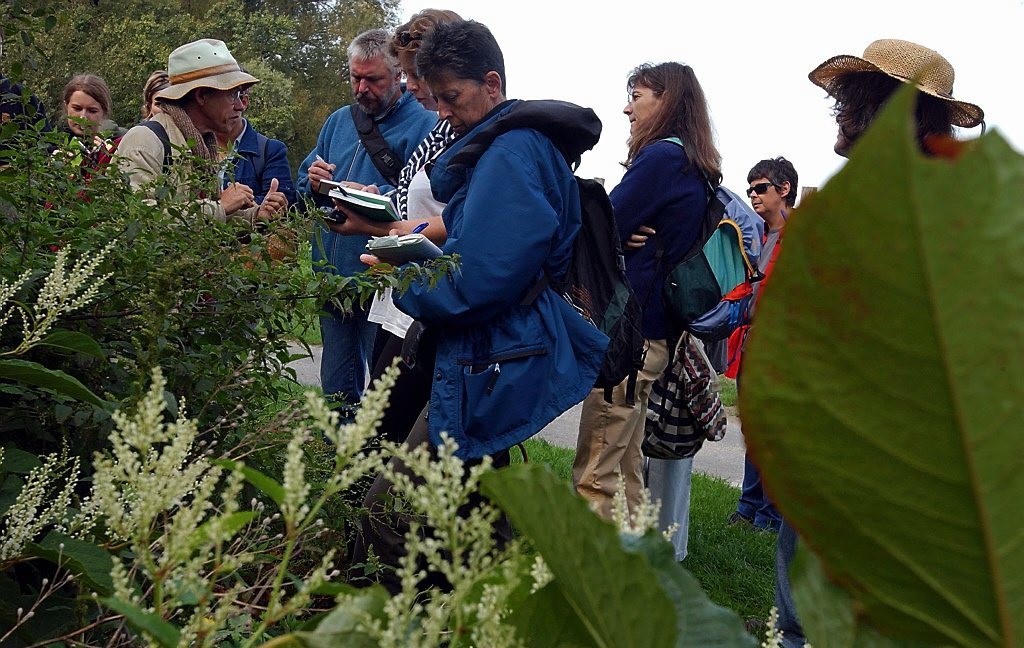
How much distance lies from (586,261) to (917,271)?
4098 millimetres

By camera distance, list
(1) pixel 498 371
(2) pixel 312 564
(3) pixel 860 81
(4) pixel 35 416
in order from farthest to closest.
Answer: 1. (1) pixel 498 371
2. (3) pixel 860 81
3. (2) pixel 312 564
4. (4) pixel 35 416

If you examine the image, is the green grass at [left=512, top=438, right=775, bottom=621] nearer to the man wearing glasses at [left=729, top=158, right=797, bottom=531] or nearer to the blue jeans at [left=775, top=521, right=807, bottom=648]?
the man wearing glasses at [left=729, top=158, right=797, bottom=531]

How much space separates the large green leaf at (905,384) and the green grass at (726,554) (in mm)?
4748

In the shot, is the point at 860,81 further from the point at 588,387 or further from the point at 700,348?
the point at 700,348

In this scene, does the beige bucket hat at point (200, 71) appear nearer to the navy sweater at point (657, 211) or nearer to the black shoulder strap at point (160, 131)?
the black shoulder strap at point (160, 131)

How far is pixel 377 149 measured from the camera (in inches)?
229

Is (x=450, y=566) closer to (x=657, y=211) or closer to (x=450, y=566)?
(x=450, y=566)

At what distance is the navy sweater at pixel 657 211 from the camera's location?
17.6ft

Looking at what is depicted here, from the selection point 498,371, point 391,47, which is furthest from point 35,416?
point 391,47

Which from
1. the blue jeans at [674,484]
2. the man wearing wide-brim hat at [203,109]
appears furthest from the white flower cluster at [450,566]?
the blue jeans at [674,484]

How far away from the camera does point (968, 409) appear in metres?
0.39

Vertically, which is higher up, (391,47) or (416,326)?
(391,47)

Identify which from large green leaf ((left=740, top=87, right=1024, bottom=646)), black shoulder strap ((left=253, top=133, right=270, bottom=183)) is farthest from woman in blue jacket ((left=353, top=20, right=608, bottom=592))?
large green leaf ((left=740, top=87, right=1024, bottom=646))

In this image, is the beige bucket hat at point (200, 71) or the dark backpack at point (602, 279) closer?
the dark backpack at point (602, 279)
